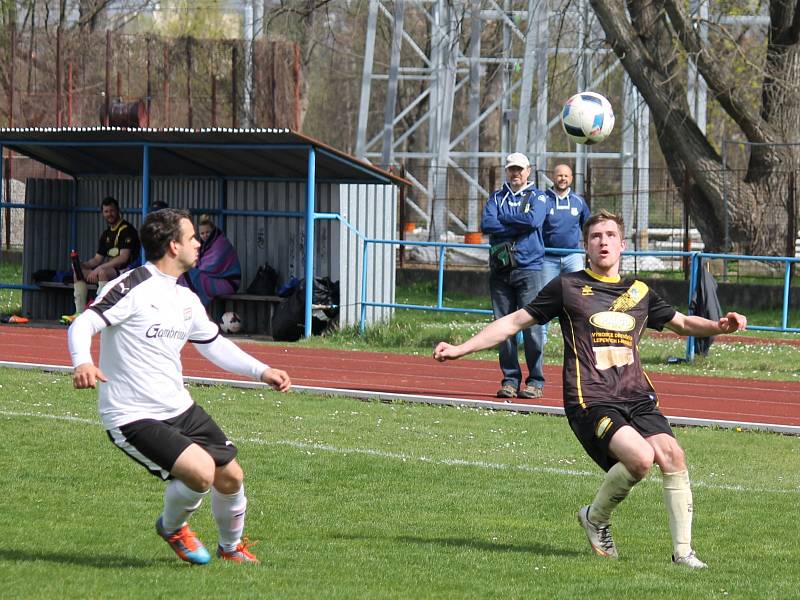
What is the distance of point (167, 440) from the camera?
19.6 ft

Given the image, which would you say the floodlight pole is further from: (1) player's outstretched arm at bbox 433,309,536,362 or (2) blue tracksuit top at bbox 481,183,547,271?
(1) player's outstretched arm at bbox 433,309,536,362

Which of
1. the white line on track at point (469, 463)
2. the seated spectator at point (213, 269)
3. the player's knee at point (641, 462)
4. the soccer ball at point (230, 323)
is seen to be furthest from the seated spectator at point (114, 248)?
the player's knee at point (641, 462)

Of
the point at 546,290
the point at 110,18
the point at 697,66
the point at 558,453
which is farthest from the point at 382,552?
the point at 110,18

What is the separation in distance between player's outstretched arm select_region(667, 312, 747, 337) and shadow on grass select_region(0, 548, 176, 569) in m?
2.71

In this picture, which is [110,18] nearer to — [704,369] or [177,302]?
[704,369]

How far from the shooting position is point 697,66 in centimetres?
2412

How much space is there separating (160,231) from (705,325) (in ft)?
8.75

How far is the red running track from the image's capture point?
12.5m

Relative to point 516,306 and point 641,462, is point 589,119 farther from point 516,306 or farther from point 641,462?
point 641,462

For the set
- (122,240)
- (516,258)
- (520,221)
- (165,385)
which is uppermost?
(520,221)

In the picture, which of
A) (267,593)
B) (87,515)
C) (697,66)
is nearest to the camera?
(267,593)

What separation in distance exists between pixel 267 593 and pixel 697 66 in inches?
788

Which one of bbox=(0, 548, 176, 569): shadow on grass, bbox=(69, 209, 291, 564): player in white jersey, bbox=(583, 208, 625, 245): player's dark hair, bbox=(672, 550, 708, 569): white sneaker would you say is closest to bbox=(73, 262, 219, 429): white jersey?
bbox=(69, 209, 291, 564): player in white jersey

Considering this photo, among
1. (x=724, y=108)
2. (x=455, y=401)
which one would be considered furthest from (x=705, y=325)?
(x=724, y=108)
